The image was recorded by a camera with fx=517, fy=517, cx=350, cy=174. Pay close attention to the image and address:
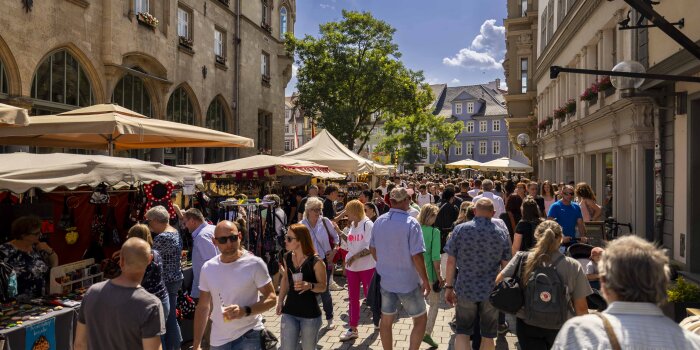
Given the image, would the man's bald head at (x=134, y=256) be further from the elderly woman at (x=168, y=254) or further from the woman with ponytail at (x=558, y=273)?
the woman with ponytail at (x=558, y=273)

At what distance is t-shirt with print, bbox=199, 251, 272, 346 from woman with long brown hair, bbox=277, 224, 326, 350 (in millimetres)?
605

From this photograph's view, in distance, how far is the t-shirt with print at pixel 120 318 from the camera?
11.2 feet

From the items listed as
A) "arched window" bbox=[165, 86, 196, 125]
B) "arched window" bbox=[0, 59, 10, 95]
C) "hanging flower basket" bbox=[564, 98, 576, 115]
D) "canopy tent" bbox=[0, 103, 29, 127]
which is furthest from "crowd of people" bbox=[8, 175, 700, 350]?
"arched window" bbox=[165, 86, 196, 125]

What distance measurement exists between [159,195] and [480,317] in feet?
17.7

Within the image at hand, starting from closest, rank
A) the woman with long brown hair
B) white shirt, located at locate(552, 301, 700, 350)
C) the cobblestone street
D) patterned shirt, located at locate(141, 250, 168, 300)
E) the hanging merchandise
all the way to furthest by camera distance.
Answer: white shirt, located at locate(552, 301, 700, 350)
the woman with long brown hair
patterned shirt, located at locate(141, 250, 168, 300)
the cobblestone street
the hanging merchandise

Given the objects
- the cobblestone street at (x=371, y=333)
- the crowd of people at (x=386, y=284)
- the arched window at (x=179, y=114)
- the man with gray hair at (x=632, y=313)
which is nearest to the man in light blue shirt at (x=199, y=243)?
the crowd of people at (x=386, y=284)

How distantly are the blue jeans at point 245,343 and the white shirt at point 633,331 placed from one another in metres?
2.58

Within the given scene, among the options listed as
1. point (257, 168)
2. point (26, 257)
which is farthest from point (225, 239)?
point (257, 168)

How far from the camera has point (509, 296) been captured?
14.0 ft

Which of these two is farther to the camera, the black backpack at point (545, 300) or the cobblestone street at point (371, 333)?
the cobblestone street at point (371, 333)

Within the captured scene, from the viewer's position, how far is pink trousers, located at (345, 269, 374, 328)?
22.1 feet

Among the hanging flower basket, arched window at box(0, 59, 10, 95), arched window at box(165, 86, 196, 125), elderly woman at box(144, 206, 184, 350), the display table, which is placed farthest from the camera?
arched window at box(165, 86, 196, 125)

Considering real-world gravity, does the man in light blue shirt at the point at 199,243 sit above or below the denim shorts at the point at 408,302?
above

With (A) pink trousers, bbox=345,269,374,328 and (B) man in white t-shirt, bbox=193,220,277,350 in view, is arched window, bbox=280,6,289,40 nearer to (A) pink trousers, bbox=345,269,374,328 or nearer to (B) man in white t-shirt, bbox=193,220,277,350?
(A) pink trousers, bbox=345,269,374,328
